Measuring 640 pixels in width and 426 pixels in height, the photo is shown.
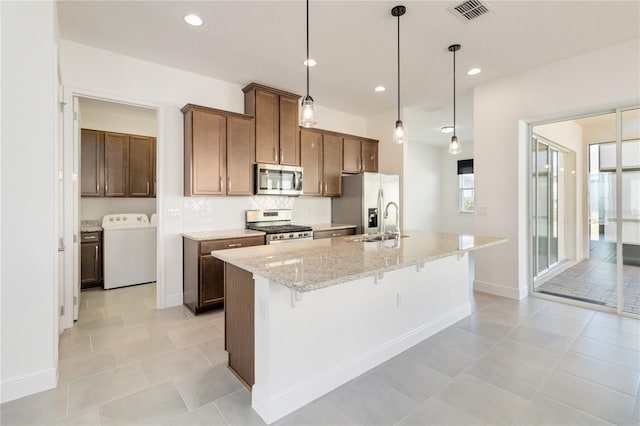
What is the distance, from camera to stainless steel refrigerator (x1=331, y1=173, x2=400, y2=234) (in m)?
4.93

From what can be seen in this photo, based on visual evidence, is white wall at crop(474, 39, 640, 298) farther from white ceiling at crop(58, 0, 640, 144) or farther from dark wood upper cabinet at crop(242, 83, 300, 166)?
dark wood upper cabinet at crop(242, 83, 300, 166)

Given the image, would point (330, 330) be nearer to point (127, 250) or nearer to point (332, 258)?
point (332, 258)

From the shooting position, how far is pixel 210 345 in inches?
110

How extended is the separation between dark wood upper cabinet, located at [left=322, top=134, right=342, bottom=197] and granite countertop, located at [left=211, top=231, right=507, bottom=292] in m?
2.36

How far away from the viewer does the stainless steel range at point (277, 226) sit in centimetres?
396

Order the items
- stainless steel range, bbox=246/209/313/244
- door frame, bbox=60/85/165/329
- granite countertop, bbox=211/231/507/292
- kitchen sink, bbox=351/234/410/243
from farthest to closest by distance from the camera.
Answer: stainless steel range, bbox=246/209/313/244
door frame, bbox=60/85/165/329
kitchen sink, bbox=351/234/410/243
granite countertop, bbox=211/231/507/292

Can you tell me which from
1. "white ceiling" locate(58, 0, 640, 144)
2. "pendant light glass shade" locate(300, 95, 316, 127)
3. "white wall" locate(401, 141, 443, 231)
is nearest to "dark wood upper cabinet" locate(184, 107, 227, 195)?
"white ceiling" locate(58, 0, 640, 144)

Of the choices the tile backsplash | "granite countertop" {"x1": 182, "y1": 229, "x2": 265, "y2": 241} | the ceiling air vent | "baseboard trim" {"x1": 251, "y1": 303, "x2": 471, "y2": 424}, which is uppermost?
the ceiling air vent

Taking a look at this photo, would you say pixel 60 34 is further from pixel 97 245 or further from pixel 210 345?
pixel 210 345

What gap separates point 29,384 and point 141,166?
3884mm

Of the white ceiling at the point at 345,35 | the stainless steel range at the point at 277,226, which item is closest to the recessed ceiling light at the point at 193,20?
the white ceiling at the point at 345,35

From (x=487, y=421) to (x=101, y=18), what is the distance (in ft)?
13.7

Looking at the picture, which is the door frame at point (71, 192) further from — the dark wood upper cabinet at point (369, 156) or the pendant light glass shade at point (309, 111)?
the dark wood upper cabinet at point (369, 156)

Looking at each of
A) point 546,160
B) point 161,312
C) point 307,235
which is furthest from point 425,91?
point 161,312
